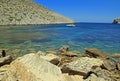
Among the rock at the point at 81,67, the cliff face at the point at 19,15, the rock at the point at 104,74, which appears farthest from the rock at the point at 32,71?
the cliff face at the point at 19,15

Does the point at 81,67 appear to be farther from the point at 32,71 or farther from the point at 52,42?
the point at 52,42

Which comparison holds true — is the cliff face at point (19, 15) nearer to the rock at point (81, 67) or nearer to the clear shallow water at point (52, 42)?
the clear shallow water at point (52, 42)

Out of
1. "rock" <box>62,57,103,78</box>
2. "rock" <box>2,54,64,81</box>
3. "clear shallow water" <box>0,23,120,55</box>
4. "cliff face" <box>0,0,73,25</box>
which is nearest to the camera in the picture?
"rock" <box>2,54,64,81</box>

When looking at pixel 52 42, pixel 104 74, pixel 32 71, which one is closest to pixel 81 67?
pixel 104 74

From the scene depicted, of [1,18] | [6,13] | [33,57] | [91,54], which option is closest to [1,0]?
[6,13]

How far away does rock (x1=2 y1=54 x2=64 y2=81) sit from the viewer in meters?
8.63

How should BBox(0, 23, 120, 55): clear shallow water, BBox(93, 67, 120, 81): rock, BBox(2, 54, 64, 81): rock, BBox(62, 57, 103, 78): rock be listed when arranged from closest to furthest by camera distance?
BBox(2, 54, 64, 81): rock, BBox(93, 67, 120, 81): rock, BBox(62, 57, 103, 78): rock, BBox(0, 23, 120, 55): clear shallow water

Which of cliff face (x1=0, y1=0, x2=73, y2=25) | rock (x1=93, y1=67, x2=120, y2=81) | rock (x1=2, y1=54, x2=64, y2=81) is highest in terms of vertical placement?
rock (x1=2, y1=54, x2=64, y2=81)

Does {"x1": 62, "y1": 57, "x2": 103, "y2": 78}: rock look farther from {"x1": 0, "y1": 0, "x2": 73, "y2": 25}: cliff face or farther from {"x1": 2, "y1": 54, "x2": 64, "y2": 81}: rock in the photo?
{"x1": 0, "y1": 0, "x2": 73, "y2": 25}: cliff face

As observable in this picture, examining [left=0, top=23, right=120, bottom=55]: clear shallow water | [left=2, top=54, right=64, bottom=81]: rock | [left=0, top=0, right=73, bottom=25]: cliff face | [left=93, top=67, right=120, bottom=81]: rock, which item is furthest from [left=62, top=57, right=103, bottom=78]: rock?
[left=0, top=0, right=73, bottom=25]: cliff face

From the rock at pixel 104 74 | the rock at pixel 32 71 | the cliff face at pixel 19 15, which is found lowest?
the cliff face at pixel 19 15

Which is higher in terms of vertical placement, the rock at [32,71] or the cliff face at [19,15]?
the rock at [32,71]

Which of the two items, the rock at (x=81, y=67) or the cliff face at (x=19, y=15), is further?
the cliff face at (x=19, y=15)

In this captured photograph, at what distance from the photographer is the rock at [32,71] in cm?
863
